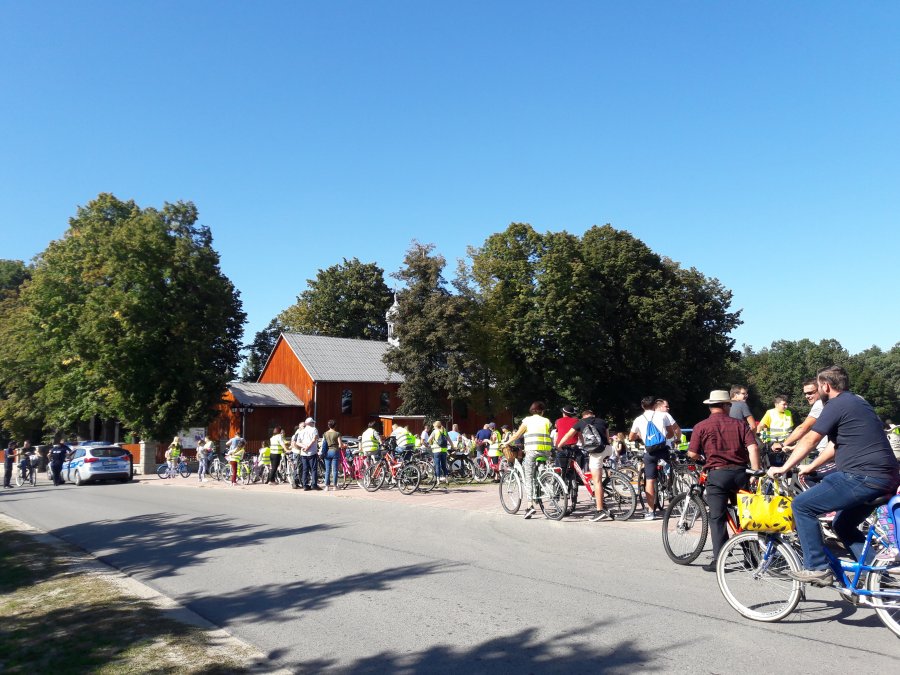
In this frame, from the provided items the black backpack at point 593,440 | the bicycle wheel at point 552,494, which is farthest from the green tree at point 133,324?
the black backpack at point 593,440

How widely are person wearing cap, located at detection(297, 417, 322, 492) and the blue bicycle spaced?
14.4 m

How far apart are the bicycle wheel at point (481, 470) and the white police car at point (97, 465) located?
1446 centimetres

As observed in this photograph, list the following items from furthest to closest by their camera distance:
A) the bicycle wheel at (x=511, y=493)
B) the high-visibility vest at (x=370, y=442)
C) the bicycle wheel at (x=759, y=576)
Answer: the high-visibility vest at (x=370, y=442) < the bicycle wheel at (x=511, y=493) < the bicycle wheel at (x=759, y=576)

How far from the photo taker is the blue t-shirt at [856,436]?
508 cm

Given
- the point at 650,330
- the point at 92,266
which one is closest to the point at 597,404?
the point at 650,330

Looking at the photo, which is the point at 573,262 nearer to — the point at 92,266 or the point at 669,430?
the point at 92,266

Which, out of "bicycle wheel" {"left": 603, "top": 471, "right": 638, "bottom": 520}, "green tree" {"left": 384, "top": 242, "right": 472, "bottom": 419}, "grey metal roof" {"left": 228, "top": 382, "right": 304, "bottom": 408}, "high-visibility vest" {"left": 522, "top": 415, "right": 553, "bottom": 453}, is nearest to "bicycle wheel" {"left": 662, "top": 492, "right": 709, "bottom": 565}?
"bicycle wheel" {"left": 603, "top": 471, "right": 638, "bottom": 520}

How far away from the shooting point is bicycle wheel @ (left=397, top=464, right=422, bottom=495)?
17.5 metres

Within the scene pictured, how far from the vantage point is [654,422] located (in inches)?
427

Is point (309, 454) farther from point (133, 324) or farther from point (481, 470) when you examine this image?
point (133, 324)

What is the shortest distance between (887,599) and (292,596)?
5.04 m

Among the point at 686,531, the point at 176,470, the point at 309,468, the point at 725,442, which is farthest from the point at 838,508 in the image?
the point at 176,470

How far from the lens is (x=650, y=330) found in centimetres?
4881

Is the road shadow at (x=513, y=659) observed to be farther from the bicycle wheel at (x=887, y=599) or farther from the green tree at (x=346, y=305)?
the green tree at (x=346, y=305)
